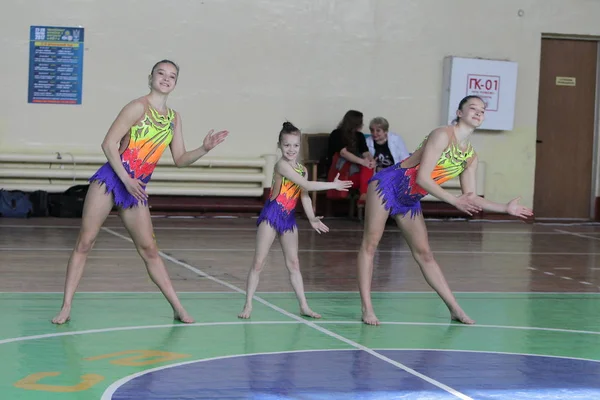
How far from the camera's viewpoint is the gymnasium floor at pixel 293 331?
5.27 metres

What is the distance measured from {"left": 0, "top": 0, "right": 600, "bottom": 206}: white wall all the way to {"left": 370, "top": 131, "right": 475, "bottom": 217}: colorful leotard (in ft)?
28.7

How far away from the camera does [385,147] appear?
15102 mm

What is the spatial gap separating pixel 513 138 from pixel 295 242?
10.5 m

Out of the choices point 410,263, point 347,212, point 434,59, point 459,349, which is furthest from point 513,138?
point 459,349

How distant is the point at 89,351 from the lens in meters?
5.94

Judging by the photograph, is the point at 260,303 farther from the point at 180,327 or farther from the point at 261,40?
the point at 261,40

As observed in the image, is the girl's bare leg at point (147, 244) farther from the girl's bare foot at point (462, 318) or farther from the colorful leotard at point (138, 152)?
the girl's bare foot at point (462, 318)

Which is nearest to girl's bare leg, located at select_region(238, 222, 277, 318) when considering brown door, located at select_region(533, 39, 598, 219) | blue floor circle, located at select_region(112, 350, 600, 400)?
blue floor circle, located at select_region(112, 350, 600, 400)

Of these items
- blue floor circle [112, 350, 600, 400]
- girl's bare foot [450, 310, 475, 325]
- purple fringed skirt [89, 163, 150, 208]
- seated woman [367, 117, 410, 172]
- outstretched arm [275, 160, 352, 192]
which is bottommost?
blue floor circle [112, 350, 600, 400]

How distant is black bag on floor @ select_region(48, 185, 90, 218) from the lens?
14836mm

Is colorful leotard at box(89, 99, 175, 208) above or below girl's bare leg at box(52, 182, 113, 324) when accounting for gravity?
above

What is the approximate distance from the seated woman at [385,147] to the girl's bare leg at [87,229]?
8457 millimetres

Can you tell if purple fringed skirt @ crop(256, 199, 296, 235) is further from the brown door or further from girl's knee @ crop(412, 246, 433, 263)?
the brown door

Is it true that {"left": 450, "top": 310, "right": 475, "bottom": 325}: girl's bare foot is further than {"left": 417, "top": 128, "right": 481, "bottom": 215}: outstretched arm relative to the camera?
Yes
